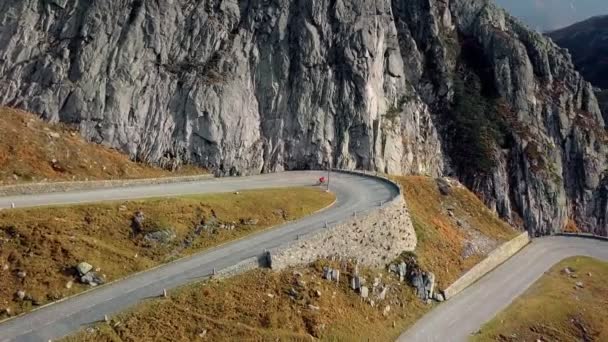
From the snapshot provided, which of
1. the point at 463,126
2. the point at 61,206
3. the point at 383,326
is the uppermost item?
the point at 463,126

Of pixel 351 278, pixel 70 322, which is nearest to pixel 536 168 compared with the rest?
pixel 351 278

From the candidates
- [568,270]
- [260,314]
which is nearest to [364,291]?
[260,314]

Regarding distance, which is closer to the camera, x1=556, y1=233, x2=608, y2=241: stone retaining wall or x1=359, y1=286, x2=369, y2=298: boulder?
x1=359, y1=286, x2=369, y2=298: boulder

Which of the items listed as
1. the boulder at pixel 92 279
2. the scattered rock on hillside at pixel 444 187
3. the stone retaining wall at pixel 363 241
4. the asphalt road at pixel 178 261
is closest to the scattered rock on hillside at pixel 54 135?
the asphalt road at pixel 178 261

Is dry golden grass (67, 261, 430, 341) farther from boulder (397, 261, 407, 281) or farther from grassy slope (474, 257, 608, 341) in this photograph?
grassy slope (474, 257, 608, 341)

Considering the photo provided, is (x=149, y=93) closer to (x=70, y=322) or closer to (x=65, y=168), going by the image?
(x=65, y=168)

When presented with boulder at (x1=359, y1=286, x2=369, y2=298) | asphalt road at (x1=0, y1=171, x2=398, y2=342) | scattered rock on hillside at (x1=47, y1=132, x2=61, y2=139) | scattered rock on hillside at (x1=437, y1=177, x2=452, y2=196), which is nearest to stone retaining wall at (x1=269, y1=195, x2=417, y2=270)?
asphalt road at (x1=0, y1=171, x2=398, y2=342)
